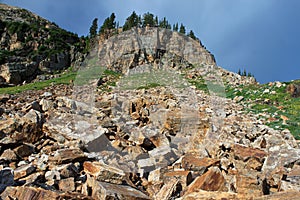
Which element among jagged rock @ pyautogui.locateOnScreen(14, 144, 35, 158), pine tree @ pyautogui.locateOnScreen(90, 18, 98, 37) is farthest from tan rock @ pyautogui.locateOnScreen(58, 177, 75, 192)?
pine tree @ pyautogui.locateOnScreen(90, 18, 98, 37)

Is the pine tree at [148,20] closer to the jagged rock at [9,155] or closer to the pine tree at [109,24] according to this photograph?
the pine tree at [109,24]

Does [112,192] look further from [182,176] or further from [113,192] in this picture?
[182,176]

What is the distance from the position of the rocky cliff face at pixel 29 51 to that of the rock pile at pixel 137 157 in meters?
27.3

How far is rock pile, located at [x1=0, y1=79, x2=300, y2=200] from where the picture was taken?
418 cm

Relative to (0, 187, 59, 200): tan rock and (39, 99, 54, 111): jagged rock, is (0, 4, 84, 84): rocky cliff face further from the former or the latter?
(0, 187, 59, 200): tan rock

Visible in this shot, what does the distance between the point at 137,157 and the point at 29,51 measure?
46075 mm

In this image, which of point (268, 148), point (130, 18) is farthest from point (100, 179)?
point (130, 18)

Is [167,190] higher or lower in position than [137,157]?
lower

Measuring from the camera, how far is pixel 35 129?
256 inches

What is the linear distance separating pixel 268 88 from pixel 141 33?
2492 centimetres

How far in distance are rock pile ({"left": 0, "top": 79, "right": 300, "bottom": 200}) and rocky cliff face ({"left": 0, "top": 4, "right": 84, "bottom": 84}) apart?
27.3m

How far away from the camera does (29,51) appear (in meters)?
46.1

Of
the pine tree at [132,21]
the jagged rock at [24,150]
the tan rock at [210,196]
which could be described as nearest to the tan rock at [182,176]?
the tan rock at [210,196]

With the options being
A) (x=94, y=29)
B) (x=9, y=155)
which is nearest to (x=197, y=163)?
(x=9, y=155)
